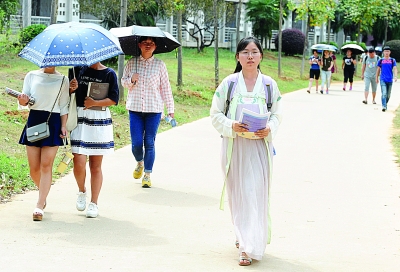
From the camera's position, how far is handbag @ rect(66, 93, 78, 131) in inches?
283

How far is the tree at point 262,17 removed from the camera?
144ft

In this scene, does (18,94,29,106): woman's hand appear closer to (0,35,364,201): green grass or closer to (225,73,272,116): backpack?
(0,35,364,201): green grass

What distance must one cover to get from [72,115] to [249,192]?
200 centimetres

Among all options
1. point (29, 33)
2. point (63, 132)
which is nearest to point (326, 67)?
point (29, 33)

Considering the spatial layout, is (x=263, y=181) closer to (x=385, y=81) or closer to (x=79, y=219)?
(x=79, y=219)

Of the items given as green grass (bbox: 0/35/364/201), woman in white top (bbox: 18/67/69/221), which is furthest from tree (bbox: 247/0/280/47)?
woman in white top (bbox: 18/67/69/221)

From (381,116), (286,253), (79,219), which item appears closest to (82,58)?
(79,219)

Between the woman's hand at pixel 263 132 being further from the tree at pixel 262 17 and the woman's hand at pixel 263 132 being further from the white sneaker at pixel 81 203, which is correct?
the tree at pixel 262 17

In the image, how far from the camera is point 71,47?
689 centimetres

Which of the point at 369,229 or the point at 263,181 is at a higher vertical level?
the point at 263,181

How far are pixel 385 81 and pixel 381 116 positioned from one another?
1368mm

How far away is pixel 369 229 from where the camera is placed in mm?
7410

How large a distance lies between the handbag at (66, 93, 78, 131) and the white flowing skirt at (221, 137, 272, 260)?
1676 mm

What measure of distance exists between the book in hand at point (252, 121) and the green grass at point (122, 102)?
3.21 metres
